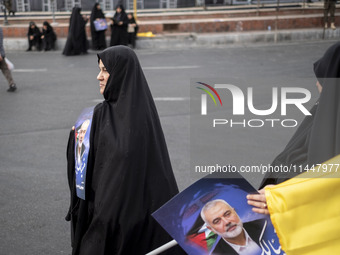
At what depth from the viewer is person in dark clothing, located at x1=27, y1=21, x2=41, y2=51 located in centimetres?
1645

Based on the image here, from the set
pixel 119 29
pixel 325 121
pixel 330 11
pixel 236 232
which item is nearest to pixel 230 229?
pixel 236 232

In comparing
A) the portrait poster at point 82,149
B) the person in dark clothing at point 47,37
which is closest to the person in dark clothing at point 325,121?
the portrait poster at point 82,149

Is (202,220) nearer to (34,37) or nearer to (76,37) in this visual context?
(76,37)

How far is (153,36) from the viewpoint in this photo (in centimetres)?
1692

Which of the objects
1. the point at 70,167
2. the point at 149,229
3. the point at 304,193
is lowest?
the point at 149,229

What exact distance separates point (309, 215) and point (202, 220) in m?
0.51

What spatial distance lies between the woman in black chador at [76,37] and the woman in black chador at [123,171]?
12.5m

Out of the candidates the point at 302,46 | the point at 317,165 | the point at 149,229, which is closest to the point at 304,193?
the point at 317,165

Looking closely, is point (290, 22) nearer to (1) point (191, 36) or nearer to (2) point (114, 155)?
(1) point (191, 36)

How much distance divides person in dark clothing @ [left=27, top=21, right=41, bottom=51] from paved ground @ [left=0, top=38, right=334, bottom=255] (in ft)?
1.97

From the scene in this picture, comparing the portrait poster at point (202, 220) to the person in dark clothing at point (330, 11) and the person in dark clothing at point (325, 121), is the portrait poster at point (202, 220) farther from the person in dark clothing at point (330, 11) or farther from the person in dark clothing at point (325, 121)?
the person in dark clothing at point (330, 11)

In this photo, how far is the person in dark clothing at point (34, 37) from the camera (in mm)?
16453

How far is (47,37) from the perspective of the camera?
16438 mm

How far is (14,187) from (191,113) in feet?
11.8
